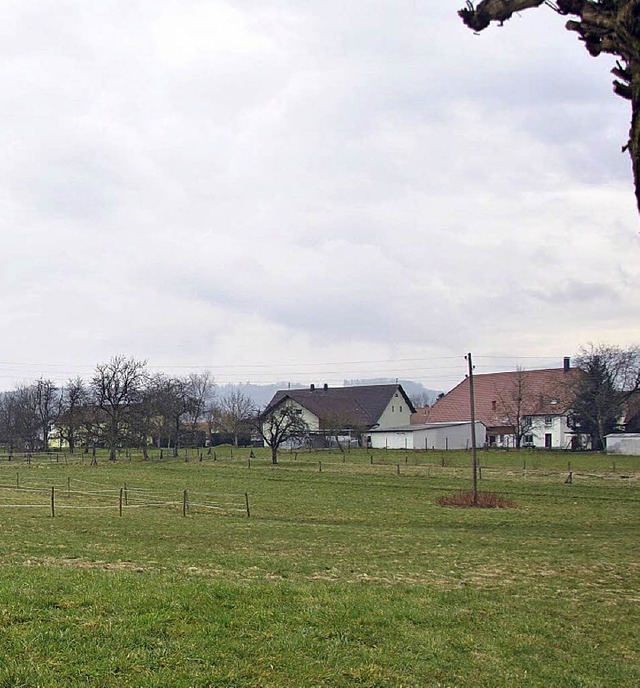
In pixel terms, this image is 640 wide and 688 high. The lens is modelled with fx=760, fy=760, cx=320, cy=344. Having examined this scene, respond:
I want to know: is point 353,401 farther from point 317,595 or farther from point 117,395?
point 317,595

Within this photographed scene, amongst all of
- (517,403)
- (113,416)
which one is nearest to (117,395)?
(113,416)

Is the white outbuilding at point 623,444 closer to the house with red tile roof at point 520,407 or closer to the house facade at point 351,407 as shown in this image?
the house with red tile roof at point 520,407

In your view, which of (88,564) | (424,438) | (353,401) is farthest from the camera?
(353,401)

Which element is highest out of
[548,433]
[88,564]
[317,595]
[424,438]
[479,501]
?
[317,595]

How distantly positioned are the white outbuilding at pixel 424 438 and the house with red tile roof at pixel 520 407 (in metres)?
6.60

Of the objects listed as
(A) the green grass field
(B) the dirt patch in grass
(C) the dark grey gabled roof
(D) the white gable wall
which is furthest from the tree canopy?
(D) the white gable wall

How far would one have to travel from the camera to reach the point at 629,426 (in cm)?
8831

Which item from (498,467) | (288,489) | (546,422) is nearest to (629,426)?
(546,422)

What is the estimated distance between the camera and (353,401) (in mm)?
110625

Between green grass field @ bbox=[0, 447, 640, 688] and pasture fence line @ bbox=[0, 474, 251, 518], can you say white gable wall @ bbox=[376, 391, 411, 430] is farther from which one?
green grass field @ bbox=[0, 447, 640, 688]

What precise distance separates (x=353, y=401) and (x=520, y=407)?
23688 millimetres

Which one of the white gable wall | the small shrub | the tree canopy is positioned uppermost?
the tree canopy

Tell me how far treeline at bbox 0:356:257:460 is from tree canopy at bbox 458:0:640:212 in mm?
78850

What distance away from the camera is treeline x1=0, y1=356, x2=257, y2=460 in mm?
86500
